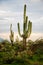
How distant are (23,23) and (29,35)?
1248 mm

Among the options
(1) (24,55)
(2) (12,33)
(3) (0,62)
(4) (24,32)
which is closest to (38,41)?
(2) (12,33)

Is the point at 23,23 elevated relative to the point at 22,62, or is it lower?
elevated

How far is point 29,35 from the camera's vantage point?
20688 millimetres

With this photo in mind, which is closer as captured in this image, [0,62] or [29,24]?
[0,62]

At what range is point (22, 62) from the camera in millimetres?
15492

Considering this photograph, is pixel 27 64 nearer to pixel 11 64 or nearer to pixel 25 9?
pixel 11 64

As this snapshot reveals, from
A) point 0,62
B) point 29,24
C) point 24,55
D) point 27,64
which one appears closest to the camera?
point 27,64

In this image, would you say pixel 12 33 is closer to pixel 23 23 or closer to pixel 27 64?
pixel 23 23

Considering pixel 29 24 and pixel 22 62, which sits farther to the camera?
pixel 29 24

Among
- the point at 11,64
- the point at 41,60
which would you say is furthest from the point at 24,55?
the point at 11,64

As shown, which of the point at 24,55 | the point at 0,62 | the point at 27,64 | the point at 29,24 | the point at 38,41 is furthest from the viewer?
the point at 38,41

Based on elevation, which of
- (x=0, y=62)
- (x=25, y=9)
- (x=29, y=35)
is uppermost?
(x=25, y=9)

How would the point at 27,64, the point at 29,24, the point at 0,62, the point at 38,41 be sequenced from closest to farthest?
the point at 27,64 → the point at 0,62 → the point at 29,24 → the point at 38,41

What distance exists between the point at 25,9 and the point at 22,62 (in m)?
6.56
